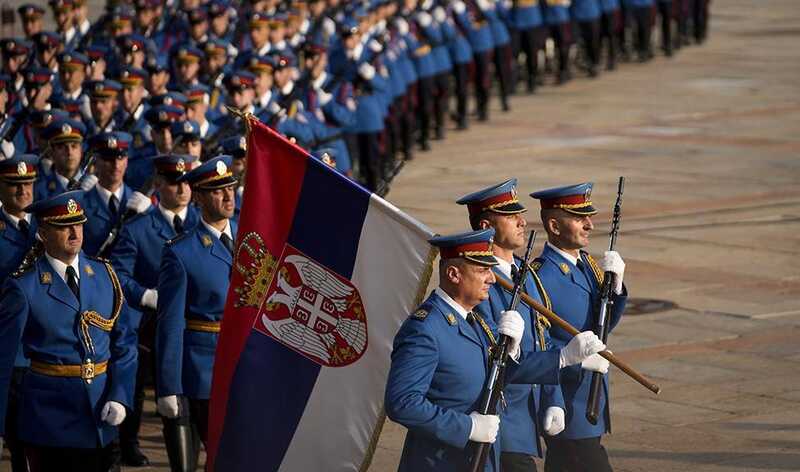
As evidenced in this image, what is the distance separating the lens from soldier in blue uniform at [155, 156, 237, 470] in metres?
9.27

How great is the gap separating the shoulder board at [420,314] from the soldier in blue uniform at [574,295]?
4.72 feet

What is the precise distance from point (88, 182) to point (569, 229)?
4397mm

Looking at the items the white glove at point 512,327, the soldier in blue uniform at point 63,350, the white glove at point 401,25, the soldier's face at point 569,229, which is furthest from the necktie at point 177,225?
the white glove at point 401,25

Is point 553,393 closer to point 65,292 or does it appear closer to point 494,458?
point 494,458

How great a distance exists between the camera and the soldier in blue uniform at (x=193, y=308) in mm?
9266

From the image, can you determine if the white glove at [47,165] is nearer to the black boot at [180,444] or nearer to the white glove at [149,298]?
the white glove at [149,298]

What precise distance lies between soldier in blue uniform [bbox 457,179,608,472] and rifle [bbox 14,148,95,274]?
2.13m

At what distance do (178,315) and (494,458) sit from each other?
8.33ft

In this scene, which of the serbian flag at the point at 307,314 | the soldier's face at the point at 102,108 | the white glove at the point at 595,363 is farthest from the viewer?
the soldier's face at the point at 102,108

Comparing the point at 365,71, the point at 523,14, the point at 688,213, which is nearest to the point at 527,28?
the point at 523,14

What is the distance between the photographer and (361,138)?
1931 cm

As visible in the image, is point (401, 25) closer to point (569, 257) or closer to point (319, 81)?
point (319, 81)

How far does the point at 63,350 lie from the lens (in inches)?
336

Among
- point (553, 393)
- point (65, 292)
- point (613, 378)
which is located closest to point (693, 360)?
point (613, 378)
